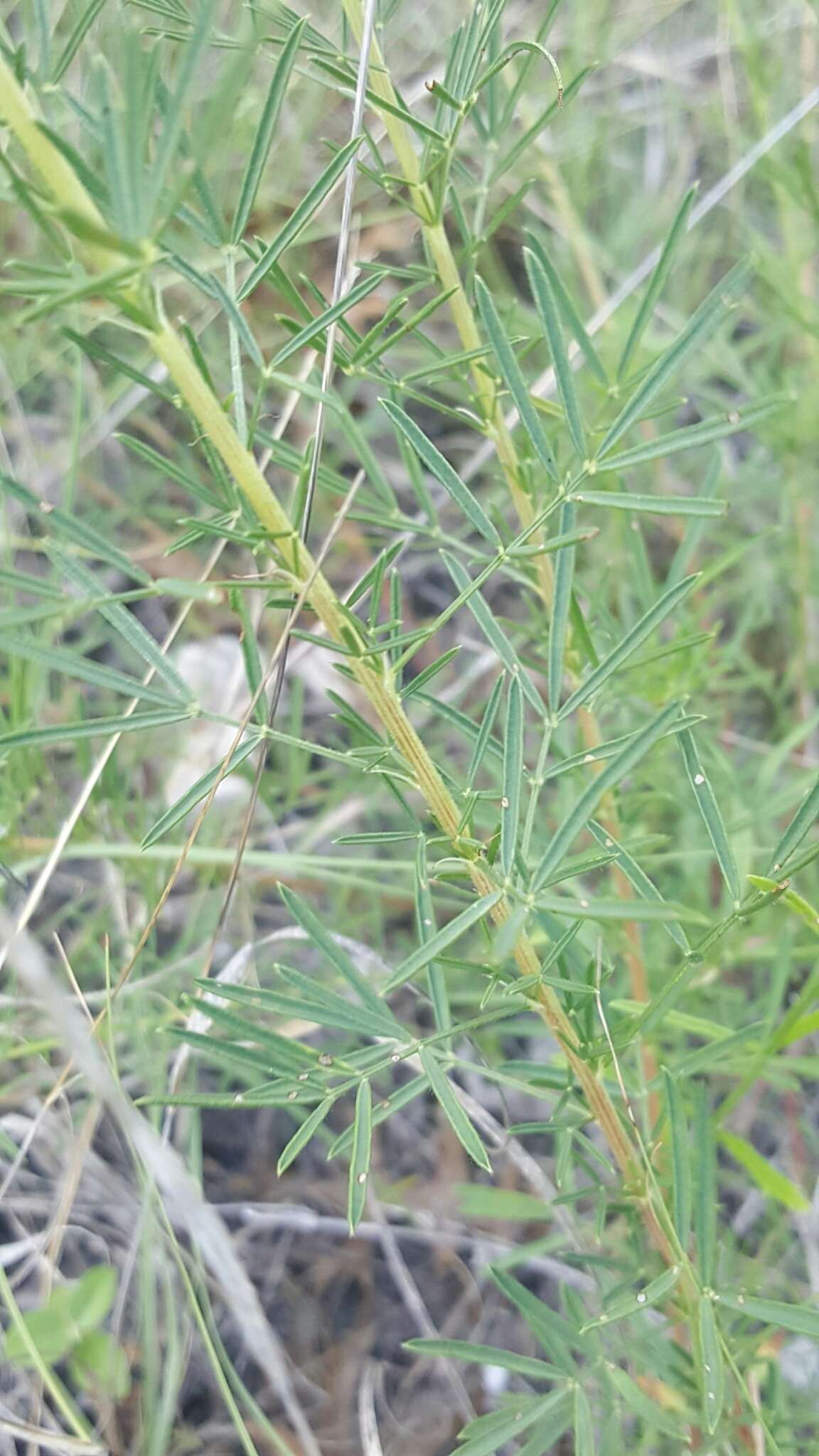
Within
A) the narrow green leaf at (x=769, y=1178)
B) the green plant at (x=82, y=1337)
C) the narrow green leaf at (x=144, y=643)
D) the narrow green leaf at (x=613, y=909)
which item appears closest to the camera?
the narrow green leaf at (x=613, y=909)

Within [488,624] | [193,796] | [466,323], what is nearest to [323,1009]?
[193,796]

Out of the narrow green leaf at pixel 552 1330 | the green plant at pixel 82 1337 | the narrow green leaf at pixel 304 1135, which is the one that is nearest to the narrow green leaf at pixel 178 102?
the narrow green leaf at pixel 304 1135

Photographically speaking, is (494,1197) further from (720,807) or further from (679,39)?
(679,39)

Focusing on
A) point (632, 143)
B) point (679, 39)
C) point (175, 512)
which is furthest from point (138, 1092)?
point (679, 39)

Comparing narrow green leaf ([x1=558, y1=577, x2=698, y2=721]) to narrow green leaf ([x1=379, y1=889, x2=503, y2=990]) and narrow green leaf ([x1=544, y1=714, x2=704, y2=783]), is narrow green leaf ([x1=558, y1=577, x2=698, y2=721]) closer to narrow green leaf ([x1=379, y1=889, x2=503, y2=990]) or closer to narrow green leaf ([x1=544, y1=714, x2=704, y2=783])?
narrow green leaf ([x1=544, y1=714, x2=704, y2=783])

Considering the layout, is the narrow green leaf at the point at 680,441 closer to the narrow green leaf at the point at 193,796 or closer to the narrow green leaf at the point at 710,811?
the narrow green leaf at the point at 710,811
